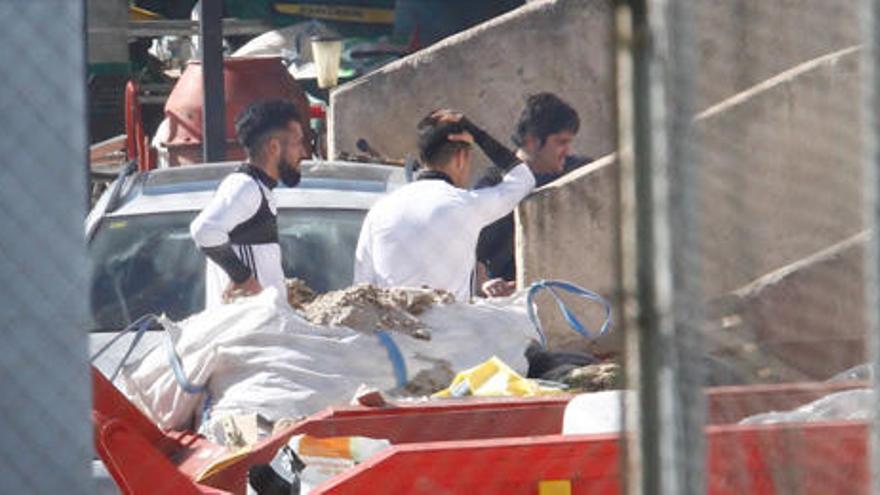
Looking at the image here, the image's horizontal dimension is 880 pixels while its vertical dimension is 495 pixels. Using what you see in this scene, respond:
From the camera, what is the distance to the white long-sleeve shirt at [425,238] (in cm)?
822

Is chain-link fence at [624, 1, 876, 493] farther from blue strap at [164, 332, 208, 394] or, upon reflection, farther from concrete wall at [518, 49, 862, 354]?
blue strap at [164, 332, 208, 394]

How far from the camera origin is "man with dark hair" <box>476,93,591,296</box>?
997 centimetres

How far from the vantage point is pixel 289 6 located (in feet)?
85.7

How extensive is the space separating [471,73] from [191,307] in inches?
190

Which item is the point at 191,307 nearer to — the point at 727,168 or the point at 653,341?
the point at 727,168

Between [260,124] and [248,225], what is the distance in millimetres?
552

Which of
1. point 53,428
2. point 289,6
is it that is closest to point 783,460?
point 53,428

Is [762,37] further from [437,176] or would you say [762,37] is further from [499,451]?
[499,451]

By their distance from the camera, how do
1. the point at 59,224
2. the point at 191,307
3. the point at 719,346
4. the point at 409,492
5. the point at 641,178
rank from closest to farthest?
1. the point at 641,178
2. the point at 59,224
3. the point at 719,346
4. the point at 409,492
5. the point at 191,307

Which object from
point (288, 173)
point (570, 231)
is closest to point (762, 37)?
point (288, 173)

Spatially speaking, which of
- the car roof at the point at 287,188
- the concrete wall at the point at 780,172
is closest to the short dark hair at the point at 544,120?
the car roof at the point at 287,188

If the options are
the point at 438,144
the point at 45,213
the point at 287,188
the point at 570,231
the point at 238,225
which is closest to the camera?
the point at 45,213

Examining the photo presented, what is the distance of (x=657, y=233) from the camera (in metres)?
3.05

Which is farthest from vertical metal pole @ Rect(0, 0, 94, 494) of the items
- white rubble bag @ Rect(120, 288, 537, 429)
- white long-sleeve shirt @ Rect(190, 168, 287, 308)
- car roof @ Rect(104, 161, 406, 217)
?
car roof @ Rect(104, 161, 406, 217)
